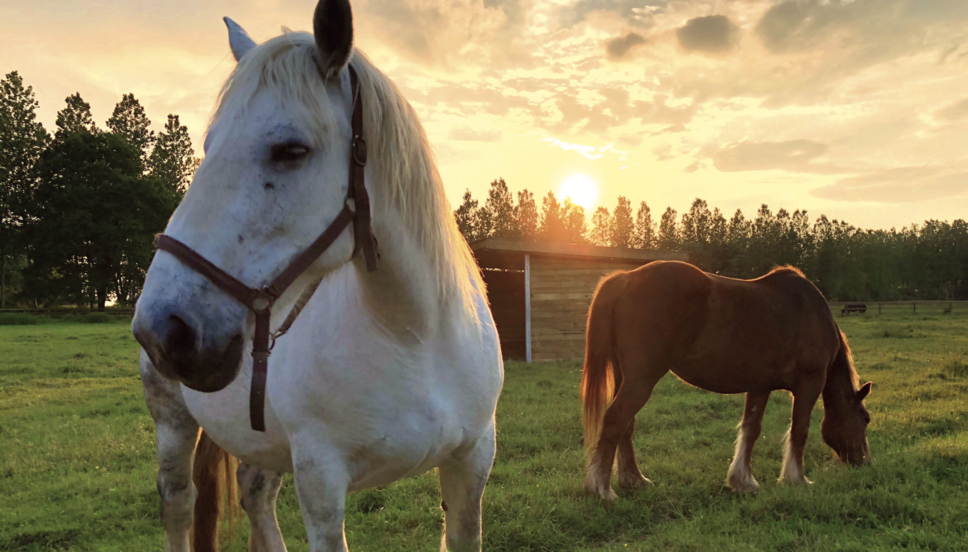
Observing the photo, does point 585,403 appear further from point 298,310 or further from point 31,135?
point 31,135

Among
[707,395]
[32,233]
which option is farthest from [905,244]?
[32,233]

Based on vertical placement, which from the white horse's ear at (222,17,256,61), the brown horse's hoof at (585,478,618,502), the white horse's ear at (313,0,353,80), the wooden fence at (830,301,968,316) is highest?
the white horse's ear at (222,17,256,61)

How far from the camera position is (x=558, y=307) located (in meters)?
12.6

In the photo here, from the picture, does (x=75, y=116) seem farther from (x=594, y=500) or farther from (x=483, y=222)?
(x=594, y=500)

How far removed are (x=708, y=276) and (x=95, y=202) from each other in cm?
3354

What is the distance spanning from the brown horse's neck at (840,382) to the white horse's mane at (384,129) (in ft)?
14.5

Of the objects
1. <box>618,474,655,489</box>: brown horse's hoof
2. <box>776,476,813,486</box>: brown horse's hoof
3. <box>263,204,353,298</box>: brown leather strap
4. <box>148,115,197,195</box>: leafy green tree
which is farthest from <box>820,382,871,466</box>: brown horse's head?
<box>148,115,197,195</box>: leafy green tree

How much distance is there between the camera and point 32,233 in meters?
29.2

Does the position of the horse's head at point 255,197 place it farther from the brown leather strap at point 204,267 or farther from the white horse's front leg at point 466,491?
the white horse's front leg at point 466,491

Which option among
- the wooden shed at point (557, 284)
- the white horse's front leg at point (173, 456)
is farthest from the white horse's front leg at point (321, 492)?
the wooden shed at point (557, 284)

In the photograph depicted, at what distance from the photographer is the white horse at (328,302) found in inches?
43.9

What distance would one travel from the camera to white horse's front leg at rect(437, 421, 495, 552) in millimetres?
1932

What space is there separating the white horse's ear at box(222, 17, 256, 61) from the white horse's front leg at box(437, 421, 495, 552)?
1.49 m

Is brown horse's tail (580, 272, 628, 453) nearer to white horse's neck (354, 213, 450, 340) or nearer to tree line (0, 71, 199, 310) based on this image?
white horse's neck (354, 213, 450, 340)
